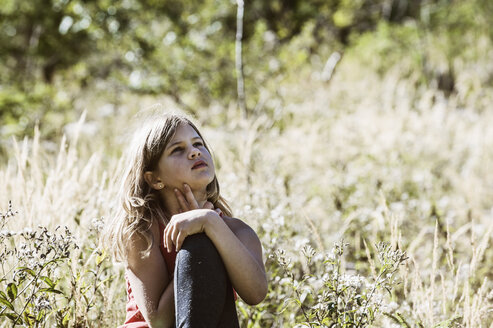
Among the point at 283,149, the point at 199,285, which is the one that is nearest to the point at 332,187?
the point at 283,149

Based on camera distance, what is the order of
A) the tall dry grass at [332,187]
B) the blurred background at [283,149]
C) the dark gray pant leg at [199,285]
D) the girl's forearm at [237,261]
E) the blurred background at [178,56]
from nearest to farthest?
the dark gray pant leg at [199,285] → the girl's forearm at [237,261] → the blurred background at [283,149] → the tall dry grass at [332,187] → the blurred background at [178,56]

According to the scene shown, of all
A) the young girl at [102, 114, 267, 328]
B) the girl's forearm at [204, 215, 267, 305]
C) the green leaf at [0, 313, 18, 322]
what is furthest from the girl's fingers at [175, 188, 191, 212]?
the green leaf at [0, 313, 18, 322]

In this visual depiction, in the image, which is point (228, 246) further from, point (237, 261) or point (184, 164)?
point (184, 164)

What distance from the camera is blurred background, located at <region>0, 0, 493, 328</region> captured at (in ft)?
5.92

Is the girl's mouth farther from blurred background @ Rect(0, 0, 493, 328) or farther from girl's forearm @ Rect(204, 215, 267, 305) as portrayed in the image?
blurred background @ Rect(0, 0, 493, 328)

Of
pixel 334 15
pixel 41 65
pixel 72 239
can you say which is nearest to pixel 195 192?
pixel 72 239

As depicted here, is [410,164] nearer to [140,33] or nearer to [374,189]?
[374,189]

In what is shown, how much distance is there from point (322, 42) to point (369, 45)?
1778 mm

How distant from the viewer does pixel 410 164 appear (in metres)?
4.43

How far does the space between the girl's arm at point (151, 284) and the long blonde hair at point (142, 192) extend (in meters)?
0.04

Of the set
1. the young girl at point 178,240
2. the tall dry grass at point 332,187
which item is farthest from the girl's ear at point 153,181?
the tall dry grass at point 332,187

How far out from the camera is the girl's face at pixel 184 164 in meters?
1.81

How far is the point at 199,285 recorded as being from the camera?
146cm

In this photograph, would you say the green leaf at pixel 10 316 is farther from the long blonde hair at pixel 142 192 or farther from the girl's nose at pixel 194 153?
the girl's nose at pixel 194 153
